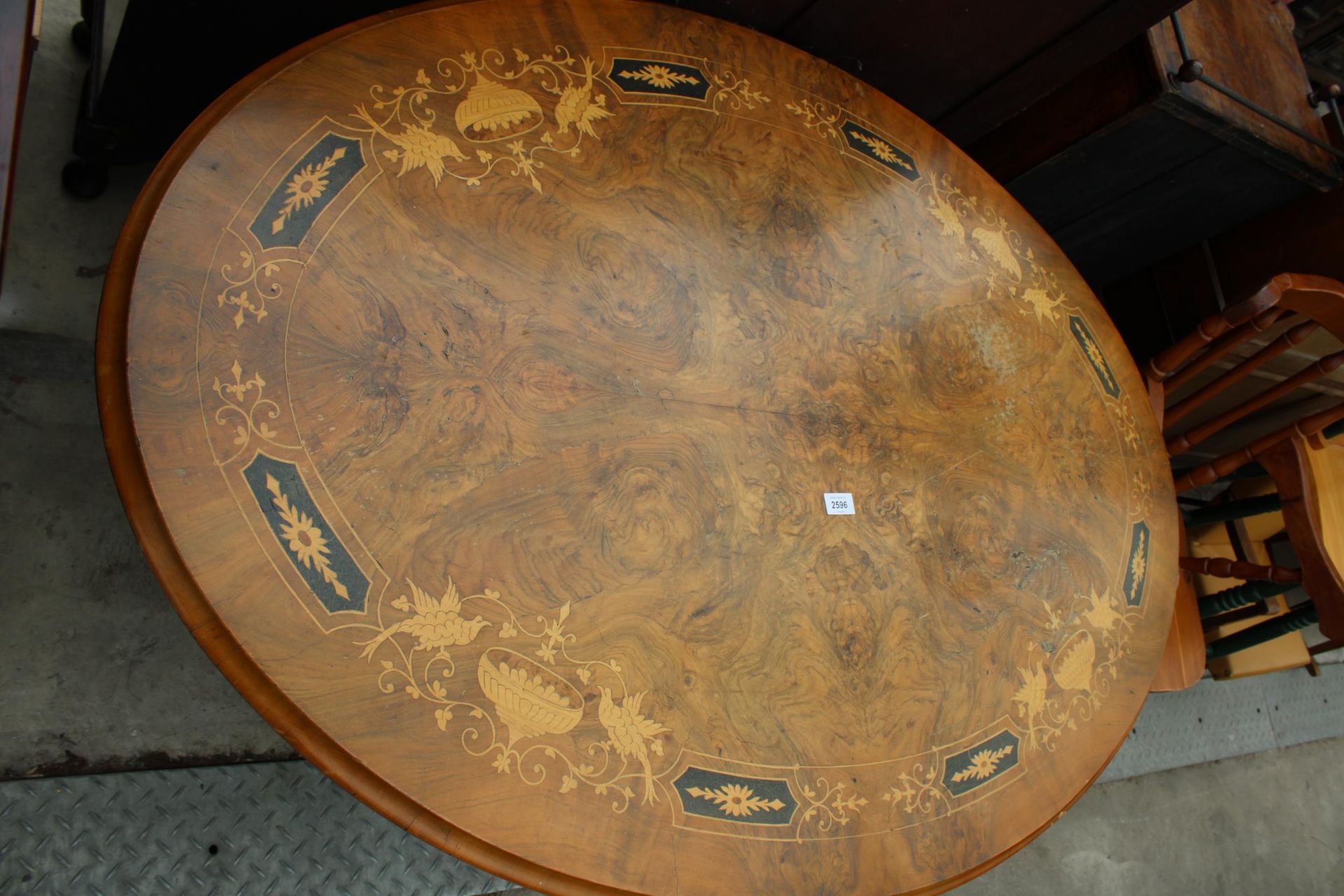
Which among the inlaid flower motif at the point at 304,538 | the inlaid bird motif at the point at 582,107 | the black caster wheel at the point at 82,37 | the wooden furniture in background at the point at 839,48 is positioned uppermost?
the black caster wheel at the point at 82,37

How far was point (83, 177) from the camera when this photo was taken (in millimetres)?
1645

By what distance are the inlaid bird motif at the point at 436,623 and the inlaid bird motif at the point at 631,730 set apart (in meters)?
0.16

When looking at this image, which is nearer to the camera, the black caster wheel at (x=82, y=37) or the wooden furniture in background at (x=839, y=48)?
the wooden furniture in background at (x=839, y=48)

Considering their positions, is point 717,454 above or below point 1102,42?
below

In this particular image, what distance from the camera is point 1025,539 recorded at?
1384 millimetres

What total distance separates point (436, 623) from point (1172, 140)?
2.15 metres

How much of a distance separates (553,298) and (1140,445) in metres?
1.20

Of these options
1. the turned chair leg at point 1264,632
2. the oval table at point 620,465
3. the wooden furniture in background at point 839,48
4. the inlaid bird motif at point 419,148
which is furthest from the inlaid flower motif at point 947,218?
the turned chair leg at point 1264,632

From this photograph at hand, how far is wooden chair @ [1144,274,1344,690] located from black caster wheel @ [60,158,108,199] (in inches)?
86.0

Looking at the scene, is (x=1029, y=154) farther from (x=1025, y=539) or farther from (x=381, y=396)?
(x=381, y=396)

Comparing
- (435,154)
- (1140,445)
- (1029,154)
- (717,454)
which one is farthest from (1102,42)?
(435,154)

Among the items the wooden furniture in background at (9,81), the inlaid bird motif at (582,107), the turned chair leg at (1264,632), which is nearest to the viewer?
the wooden furniture in background at (9,81)

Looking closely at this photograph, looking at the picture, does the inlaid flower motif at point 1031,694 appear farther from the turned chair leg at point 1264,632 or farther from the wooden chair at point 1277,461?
the turned chair leg at point 1264,632

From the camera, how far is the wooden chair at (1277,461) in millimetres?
1803
